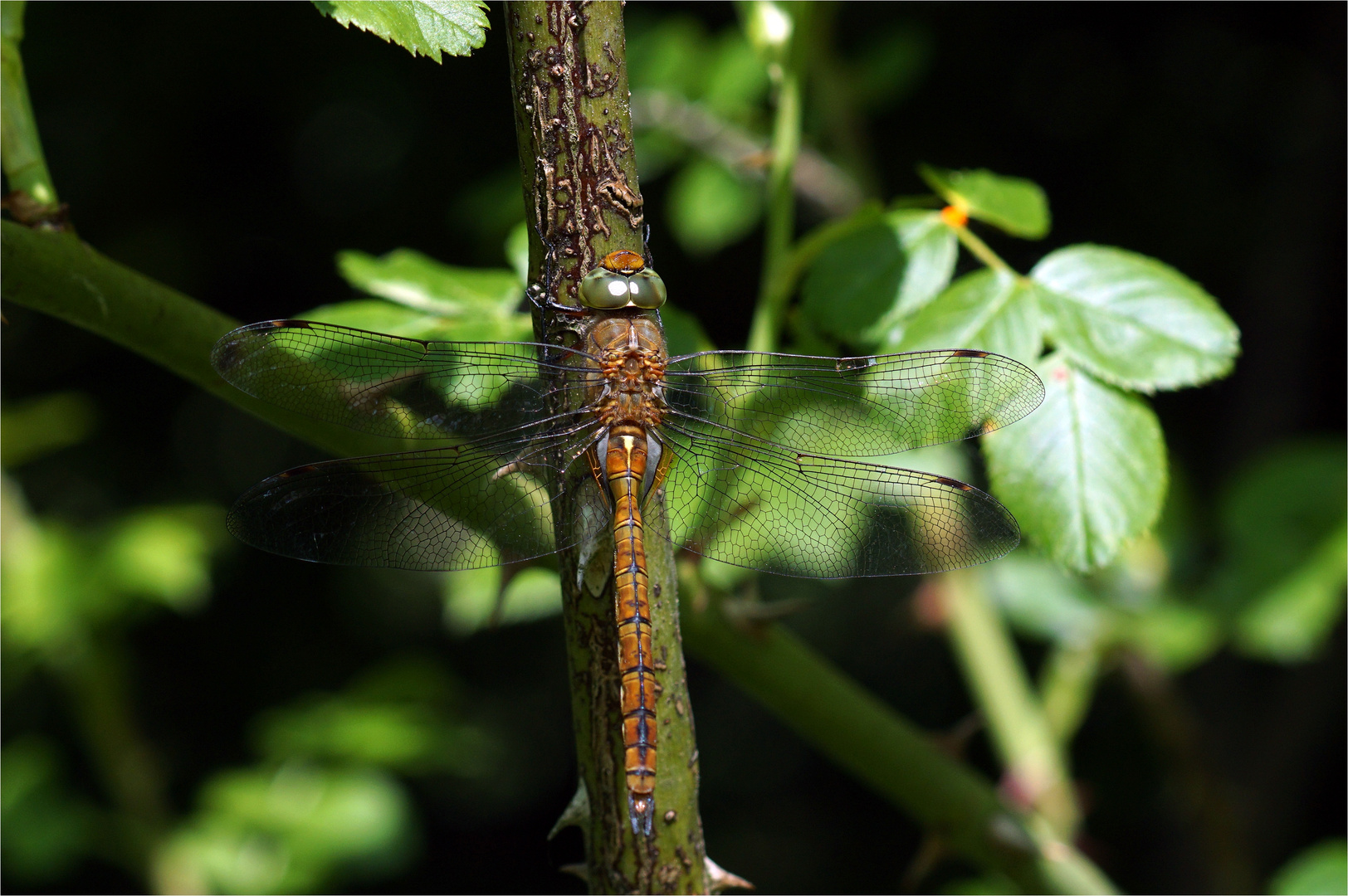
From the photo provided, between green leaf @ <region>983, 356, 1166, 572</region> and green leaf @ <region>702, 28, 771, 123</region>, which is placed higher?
green leaf @ <region>702, 28, 771, 123</region>

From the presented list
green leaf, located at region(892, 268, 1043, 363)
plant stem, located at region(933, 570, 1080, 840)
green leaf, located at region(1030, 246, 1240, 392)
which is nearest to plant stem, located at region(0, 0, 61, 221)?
green leaf, located at region(892, 268, 1043, 363)

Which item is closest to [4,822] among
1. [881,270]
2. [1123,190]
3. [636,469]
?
[636,469]

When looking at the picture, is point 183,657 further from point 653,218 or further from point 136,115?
point 653,218

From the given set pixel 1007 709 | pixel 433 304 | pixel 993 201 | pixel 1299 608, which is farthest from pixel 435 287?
pixel 1299 608

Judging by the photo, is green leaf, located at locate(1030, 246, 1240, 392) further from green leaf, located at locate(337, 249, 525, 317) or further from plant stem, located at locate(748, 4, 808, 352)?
green leaf, located at locate(337, 249, 525, 317)

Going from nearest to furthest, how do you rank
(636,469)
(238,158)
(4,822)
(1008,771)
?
(636,469)
(1008,771)
(4,822)
(238,158)

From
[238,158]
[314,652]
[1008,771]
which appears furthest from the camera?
[314,652]

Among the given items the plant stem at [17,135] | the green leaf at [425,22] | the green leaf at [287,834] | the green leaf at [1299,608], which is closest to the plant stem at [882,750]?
the green leaf at [425,22]

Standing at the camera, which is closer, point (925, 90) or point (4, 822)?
point (4, 822)
